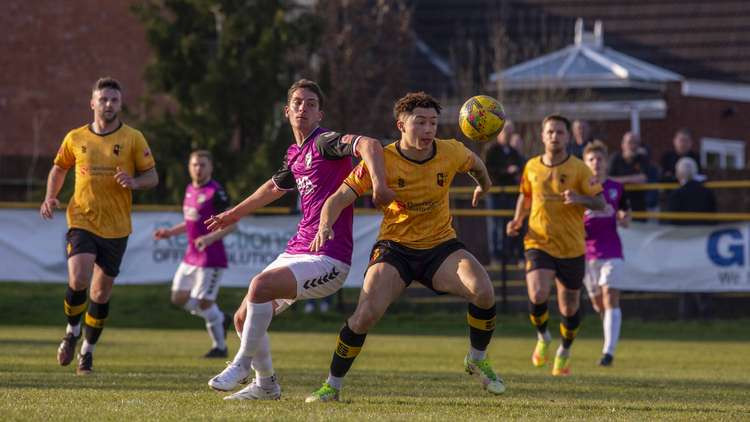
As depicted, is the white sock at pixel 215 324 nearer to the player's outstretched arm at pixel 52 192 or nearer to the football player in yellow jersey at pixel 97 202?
the football player in yellow jersey at pixel 97 202

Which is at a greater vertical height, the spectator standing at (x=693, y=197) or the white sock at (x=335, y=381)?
the white sock at (x=335, y=381)

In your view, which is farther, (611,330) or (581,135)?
(581,135)

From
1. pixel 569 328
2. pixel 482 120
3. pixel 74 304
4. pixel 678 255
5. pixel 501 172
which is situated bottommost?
pixel 678 255

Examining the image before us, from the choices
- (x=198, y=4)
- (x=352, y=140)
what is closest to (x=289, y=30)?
(x=198, y=4)

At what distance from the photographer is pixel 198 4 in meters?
24.4

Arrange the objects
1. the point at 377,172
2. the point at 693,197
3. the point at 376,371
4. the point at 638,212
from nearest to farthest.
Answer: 1. the point at 377,172
2. the point at 376,371
3. the point at 693,197
4. the point at 638,212

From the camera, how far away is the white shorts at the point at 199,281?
15047 millimetres

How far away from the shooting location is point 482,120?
399 inches

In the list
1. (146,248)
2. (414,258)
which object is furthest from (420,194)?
(146,248)

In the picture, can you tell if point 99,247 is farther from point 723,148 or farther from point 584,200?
point 723,148

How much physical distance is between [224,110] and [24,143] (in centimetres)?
953

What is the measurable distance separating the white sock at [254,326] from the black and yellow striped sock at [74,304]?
3156mm

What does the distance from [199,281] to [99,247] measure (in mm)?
3355

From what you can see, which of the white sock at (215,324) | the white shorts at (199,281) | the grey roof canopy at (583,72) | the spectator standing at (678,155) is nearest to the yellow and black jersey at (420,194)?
the white sock at (215,324)
